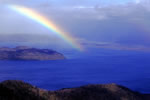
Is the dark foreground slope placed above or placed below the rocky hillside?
below

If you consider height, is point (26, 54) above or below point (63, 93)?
above

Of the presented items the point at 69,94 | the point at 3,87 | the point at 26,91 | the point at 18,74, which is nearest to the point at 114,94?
the point at 69,94

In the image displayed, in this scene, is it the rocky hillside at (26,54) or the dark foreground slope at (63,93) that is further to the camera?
the rocky hillside at (26,54)

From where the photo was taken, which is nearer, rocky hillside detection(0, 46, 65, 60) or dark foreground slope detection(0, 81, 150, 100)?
dark foreground slope detection(0, 81, 150, 100)

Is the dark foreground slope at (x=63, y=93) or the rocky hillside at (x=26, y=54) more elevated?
the rocky hillside at (x=26, y=54)
